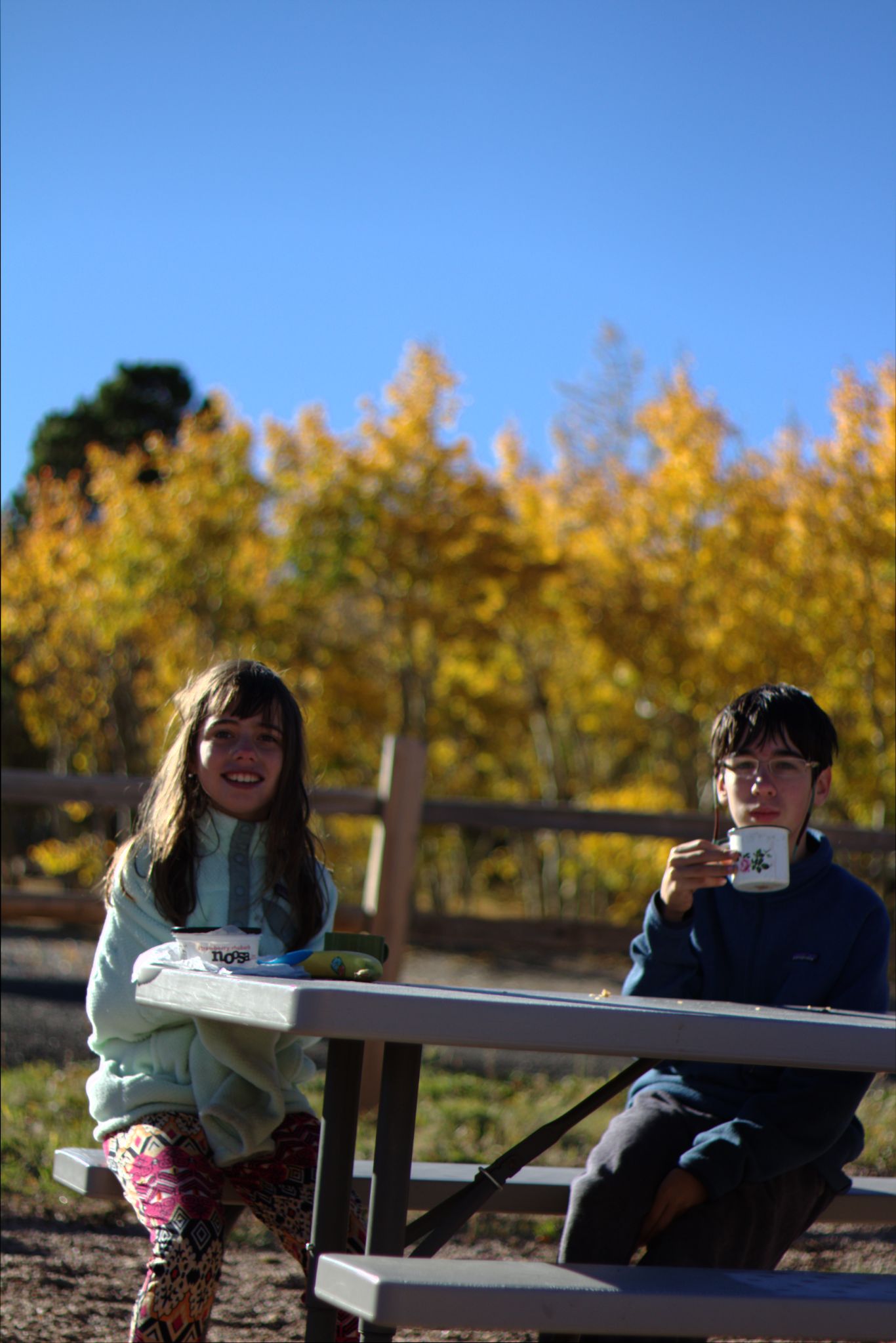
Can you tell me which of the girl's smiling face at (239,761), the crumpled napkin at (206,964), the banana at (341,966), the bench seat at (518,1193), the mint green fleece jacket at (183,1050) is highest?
the girl's smiling face at (239,761)

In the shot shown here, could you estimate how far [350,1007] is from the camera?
1587 millimetres

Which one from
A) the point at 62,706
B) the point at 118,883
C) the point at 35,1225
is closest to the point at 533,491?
the point at 62,706

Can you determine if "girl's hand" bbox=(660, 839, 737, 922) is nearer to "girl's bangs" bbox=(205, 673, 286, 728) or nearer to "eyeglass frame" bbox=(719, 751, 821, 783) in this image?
"eyeglass frame" bbox=(719, 751, 821, 783)

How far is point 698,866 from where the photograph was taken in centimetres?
222

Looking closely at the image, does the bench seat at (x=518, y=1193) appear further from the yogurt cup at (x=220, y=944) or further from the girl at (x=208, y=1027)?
the yogurt cup at (x=220, y=944)

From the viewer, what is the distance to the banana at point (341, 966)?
1967 millimetres

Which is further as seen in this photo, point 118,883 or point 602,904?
point 602,904

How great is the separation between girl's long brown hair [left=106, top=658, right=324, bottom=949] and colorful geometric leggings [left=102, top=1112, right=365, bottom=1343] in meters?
0.40

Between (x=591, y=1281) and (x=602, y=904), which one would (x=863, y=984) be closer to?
(x=591, y=1281)

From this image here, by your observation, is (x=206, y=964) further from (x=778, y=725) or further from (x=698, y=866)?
(x=778, y=725)

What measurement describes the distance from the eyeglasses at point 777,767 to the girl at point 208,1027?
813 mm

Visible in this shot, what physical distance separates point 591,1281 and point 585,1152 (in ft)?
10.7

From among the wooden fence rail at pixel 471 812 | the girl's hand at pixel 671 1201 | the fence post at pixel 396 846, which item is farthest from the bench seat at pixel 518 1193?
the fence post at pixel 396 846

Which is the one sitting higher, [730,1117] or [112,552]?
[112,552]
